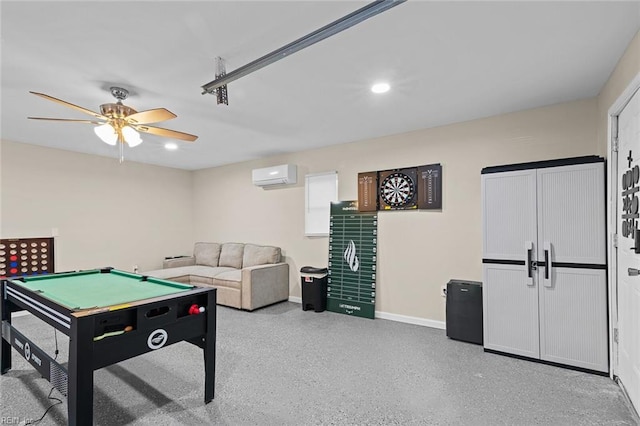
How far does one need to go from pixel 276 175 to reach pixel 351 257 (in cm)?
186

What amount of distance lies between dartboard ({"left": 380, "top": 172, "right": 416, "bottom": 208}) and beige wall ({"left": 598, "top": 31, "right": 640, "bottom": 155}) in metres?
1.90

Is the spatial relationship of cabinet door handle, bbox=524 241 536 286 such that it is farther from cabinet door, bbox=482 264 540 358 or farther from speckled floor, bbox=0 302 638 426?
speckled floor, bbox=0 302 638 426

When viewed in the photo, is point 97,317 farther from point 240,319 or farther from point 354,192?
point 354,192

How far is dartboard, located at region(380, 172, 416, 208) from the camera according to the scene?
420 centimetres

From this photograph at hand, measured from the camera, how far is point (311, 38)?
1936mm

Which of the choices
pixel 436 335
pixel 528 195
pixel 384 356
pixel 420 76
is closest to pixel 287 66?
pixel 420 76

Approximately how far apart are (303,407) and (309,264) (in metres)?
2.96

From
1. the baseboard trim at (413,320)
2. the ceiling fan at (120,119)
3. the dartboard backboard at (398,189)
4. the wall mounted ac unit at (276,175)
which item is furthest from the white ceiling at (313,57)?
the baseboard trim at (413,320)

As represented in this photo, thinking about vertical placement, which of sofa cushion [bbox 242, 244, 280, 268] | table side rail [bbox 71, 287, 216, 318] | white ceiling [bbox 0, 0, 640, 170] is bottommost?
sofa cushion [bbox 242, 244, 280, 268]

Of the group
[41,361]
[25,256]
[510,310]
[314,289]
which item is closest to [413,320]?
[510,310]

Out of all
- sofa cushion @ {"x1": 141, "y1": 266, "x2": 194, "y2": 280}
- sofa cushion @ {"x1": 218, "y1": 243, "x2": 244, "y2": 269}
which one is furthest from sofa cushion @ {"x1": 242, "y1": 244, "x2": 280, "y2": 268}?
sofa cushion @ {"x1": 141, "y1": 266, "x2": 194, "y2": 280}

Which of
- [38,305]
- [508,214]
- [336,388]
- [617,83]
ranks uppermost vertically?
[617,83]

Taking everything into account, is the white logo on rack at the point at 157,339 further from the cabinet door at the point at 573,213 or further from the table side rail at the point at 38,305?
the cabinet door at the point at 573,213

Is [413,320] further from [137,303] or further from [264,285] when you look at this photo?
[137,303]
